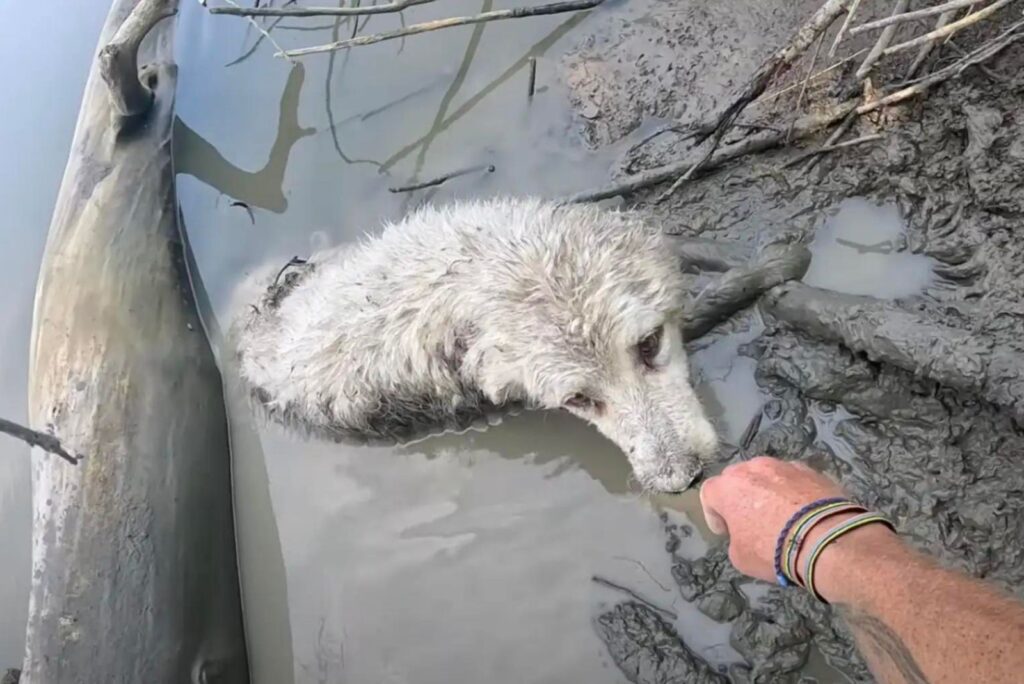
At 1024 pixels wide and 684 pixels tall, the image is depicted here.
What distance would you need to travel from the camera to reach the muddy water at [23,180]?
524 cm

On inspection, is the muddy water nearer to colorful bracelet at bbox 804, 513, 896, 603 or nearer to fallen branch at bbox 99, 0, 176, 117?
fallen branch at bbox 99, 0, 176, 117

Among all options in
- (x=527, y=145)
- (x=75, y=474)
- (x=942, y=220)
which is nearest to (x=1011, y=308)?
(x=942, y=220)

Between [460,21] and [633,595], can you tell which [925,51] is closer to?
[460,21]

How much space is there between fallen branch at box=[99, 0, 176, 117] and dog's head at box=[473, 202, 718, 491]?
8.34ft

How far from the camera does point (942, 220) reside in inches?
167

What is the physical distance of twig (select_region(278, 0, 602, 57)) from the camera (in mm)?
4980

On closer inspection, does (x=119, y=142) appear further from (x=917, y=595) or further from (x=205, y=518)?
(x=917, y=595)

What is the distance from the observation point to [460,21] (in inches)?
195

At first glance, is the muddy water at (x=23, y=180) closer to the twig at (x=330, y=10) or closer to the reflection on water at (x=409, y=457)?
the reflection on water at (x=409, y=457)

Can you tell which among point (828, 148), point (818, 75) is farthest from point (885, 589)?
point (818, 75)

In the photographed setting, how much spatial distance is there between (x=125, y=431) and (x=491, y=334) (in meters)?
1.96

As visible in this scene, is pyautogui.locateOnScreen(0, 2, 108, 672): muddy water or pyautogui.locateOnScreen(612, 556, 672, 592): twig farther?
pyautogui.locateOnScreen(0, 2, 108, 672): muddy water

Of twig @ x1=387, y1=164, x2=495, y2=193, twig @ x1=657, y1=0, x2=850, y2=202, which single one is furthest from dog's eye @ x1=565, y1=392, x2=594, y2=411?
twig @ x1=387, y1=164, x2=495, y2=193

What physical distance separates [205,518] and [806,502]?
318cm
